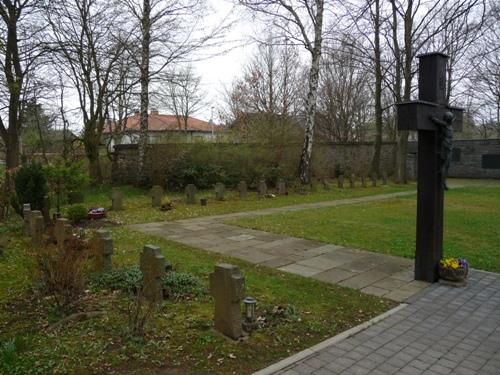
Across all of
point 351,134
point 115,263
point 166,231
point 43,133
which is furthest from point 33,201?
point 351,134

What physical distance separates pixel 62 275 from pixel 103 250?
1.13 metres

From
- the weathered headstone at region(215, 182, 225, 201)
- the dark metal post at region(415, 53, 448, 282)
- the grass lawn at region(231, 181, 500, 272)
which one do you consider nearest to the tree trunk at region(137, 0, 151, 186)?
the weathered headstone at region(215, 182, 225, 201)

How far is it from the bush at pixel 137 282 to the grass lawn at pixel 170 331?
0.19 m

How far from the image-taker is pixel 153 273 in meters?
4.64

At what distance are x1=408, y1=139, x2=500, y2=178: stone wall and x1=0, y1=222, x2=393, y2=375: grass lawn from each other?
2664 cm

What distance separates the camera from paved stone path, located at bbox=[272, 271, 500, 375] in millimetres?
3520

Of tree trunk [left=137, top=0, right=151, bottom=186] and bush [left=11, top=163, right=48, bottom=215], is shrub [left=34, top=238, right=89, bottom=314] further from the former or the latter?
tree trunk [left=137, top=0, right=151, bottom=186]

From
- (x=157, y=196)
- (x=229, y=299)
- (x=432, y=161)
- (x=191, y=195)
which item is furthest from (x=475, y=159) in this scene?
(x=229, y=299)

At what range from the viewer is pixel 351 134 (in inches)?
1401

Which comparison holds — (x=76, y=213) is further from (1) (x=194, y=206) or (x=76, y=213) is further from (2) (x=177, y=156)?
(2) (x=177, y=156)

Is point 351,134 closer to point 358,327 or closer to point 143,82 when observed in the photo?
point 143,82

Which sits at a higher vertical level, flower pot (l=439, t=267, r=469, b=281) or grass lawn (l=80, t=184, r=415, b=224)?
grass lawn (l=80, t=184, r=415, b=224)

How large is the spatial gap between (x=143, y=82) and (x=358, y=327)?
15.1 meters

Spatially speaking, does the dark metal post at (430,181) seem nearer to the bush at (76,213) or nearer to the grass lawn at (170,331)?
the grass lawn at (170,331)
